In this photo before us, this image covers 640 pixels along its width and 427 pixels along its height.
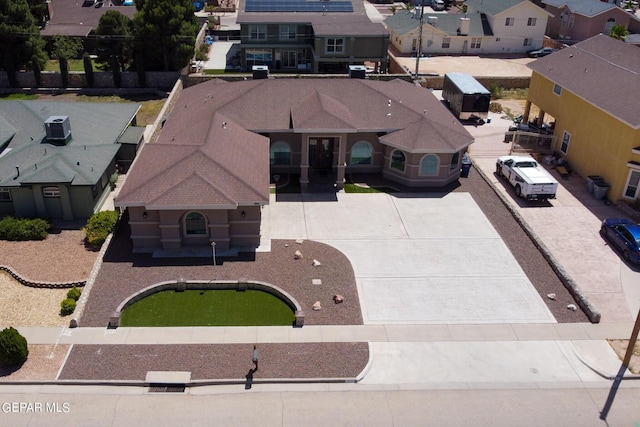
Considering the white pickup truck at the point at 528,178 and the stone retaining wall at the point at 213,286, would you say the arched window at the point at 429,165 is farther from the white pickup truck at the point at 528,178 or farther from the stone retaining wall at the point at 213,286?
the stone retaining wall at the point at 213,286

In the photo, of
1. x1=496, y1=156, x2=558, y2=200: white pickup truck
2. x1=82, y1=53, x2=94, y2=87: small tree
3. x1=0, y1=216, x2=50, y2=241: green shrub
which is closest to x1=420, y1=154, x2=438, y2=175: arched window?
x1=496, y1=156, x2=558, y2=200: white pickup truck

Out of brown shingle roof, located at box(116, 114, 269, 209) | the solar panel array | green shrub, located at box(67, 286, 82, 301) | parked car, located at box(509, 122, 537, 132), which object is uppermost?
the solar panel array

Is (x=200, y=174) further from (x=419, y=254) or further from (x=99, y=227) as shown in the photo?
(x=419, y=254)

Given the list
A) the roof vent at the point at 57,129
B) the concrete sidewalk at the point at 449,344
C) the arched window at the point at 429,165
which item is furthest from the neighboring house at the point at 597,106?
the roof vent at the point at 57,129

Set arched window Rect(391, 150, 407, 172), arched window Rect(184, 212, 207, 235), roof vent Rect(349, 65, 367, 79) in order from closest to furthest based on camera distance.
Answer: arched window Rect(184, 212, 207, 235)
arched window Rect(391, 150, 407, 172)
roof vent Rect(349, 65, 367, 79)

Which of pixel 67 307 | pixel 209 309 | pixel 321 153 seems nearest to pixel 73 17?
pixel 321 153

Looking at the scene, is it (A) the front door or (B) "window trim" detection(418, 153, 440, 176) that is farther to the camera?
(A) the front door

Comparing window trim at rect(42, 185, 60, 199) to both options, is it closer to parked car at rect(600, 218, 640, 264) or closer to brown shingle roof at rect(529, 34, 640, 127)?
parked car at rect(600, 218, 640, 264)

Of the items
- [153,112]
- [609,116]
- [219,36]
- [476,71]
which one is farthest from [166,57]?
[609,116]
